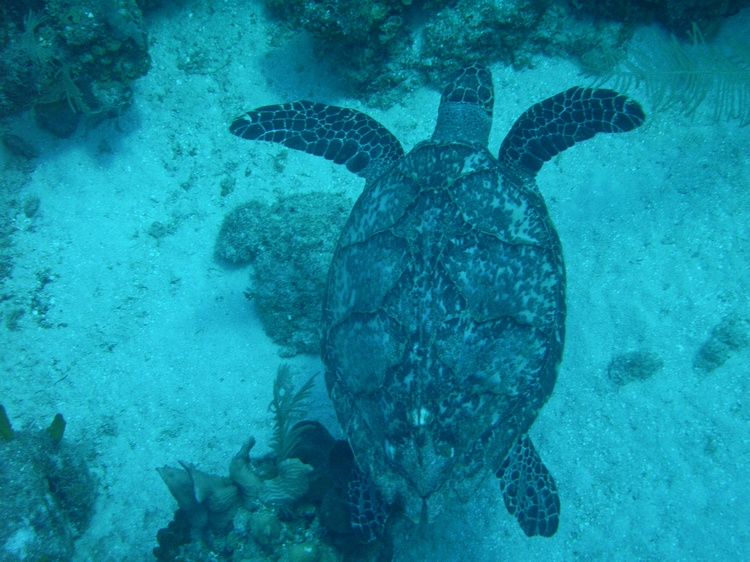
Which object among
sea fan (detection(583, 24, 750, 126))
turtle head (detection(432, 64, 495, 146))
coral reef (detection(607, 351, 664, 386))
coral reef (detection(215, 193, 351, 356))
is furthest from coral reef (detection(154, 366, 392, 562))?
sea fan (detection(583, 24, 750, 126))

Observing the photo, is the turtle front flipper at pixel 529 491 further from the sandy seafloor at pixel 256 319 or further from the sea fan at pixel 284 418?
the sea fan at pixel 284 418

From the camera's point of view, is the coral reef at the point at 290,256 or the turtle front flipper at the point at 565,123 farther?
the coral reef at the point at 290,256

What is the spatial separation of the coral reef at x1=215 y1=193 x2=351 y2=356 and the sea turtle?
77 centimetres

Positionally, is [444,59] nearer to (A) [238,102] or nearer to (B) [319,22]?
(B) [319,22]

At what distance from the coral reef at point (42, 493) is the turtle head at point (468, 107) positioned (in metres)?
3.98

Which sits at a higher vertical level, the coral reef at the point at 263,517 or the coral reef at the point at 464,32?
the coral reef at the point at 464,32

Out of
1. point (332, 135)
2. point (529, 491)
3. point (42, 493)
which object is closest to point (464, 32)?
point (332, 135)

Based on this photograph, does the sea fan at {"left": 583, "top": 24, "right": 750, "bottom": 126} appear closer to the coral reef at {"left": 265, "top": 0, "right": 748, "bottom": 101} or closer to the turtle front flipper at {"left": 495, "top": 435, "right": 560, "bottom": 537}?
the coral reef at {"left": 265, "top": 0, "right": 748, "bottom": 101}

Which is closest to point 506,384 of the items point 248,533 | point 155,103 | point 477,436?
point 477,436

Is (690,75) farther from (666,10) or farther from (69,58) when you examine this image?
(69,58)

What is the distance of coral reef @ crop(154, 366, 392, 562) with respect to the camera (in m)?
2.53

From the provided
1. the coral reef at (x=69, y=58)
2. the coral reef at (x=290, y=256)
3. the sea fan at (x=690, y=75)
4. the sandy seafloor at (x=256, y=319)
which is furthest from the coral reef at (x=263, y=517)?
the sea fan at (x=690, y=75)

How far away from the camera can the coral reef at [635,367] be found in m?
3.26

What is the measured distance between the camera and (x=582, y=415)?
3.29 m
